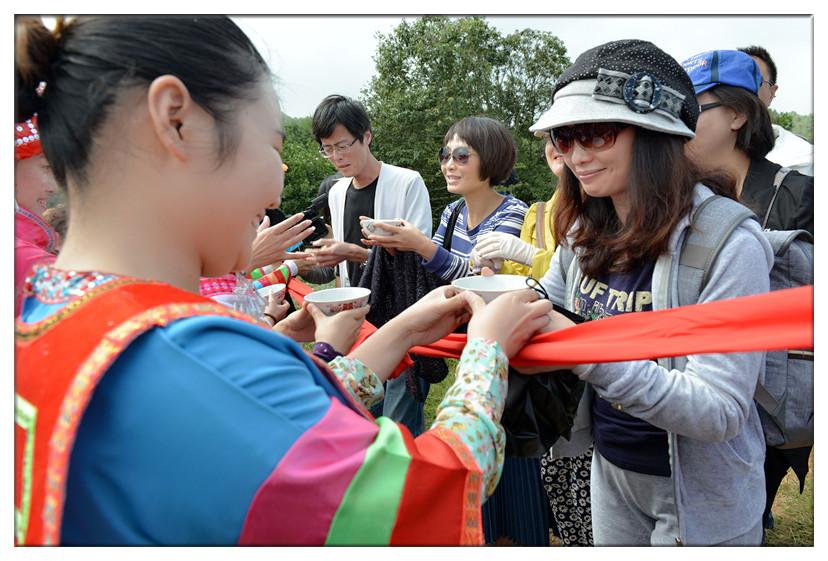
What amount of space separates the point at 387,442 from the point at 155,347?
0.45 meters

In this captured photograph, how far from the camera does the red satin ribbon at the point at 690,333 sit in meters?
1.43

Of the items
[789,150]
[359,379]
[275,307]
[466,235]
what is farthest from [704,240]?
[789,150]

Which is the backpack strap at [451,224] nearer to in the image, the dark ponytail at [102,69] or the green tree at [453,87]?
the dark ponytail at [102,69]

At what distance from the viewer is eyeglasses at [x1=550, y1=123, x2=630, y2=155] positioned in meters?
1.97

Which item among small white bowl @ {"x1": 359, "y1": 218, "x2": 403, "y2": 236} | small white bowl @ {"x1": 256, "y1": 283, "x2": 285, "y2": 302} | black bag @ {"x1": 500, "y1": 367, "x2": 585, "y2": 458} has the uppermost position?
small white bowl @ {"x1": 359, "y1": 218, "x2": 403, "y2": 236}

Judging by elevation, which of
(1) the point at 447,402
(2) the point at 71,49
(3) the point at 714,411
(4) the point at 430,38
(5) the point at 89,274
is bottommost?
(3) the point at 714,411

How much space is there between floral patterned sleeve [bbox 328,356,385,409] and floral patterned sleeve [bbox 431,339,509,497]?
0.45 metres

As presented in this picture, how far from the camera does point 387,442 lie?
3.44 ft

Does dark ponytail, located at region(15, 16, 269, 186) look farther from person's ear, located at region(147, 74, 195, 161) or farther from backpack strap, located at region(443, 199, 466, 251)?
backpack strap, located at region(443, 199, 466, 251)

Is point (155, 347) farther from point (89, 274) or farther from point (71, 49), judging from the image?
point (71, 49)

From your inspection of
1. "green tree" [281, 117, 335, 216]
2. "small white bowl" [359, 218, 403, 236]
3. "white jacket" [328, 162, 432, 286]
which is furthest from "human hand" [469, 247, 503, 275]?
"green tree" [281, 117, 335, 216]

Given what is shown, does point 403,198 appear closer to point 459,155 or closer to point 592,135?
point 459,155

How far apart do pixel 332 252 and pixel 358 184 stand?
75 cm

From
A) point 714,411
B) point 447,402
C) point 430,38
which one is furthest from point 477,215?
point 430,38
